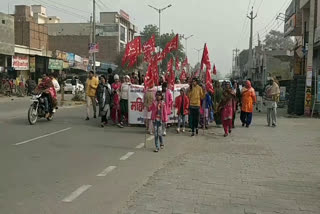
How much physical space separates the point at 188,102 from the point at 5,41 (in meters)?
26.2

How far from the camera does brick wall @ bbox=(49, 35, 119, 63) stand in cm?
7469

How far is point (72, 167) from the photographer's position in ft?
26.5

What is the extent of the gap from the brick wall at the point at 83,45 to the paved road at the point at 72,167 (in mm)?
62645

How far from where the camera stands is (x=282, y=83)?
3647 centimetres

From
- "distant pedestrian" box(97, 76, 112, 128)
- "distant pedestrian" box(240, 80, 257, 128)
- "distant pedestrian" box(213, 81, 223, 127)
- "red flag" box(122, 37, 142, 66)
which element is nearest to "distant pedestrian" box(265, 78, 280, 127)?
"distant pedestrian" box(240, 80, 257, 128)

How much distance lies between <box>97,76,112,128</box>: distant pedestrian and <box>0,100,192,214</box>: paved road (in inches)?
34.1

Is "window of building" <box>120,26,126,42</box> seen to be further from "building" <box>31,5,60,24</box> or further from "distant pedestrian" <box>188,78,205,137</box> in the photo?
"distant pedestrian" <box>188,78,205,137</box>

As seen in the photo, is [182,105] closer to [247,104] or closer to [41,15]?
[247,104]

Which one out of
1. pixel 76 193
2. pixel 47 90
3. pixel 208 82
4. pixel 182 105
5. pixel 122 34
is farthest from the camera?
pixel 122 34

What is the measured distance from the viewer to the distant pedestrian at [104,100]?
47.8 feet


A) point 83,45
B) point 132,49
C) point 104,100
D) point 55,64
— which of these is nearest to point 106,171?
point 104,100

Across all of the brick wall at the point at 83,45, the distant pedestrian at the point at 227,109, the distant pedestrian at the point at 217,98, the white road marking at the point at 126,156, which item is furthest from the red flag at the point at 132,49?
the brick wall at the point at 83,45

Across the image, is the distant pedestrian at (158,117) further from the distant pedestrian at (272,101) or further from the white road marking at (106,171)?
the distant pedestrian at (272,101)

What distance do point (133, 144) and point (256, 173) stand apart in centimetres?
401
